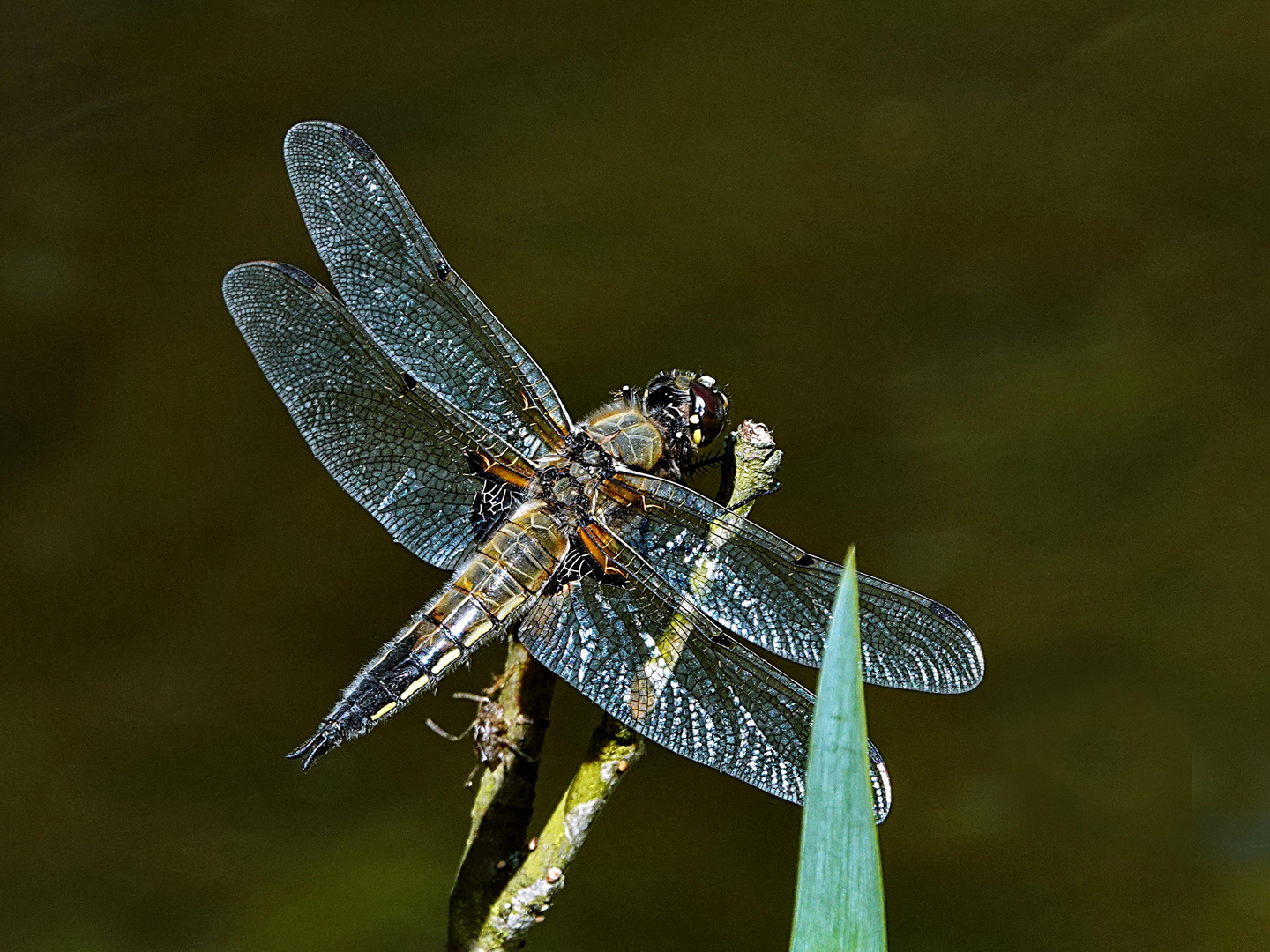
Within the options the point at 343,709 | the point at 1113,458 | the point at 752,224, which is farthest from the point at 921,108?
the point at 343,709

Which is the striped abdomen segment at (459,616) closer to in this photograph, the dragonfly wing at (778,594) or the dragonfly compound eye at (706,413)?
the dragonfly wing at (778,594)

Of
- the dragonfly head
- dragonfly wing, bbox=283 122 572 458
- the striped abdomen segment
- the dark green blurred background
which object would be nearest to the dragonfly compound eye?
the dragonfly head

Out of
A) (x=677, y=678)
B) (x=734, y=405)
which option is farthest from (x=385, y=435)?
(x=734, y=405)

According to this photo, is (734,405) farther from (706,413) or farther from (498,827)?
(498,827)

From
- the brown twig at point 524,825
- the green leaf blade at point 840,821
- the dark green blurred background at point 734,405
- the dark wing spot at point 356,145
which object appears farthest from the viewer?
the dark green blurred background at point 734,405

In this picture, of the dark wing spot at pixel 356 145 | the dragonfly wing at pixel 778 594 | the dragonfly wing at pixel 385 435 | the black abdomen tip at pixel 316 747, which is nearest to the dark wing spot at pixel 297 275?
the dragonfly wing at pixel 385 435
